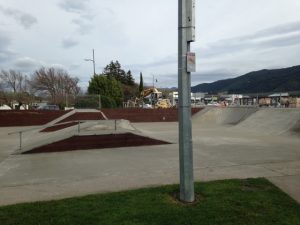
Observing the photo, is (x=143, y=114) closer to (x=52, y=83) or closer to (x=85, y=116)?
(x=85, y=116)

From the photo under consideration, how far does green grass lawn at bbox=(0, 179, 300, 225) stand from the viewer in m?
5.54

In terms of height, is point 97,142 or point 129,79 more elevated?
point 129,79

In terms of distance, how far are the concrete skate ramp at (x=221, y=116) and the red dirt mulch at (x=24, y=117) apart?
15.4m

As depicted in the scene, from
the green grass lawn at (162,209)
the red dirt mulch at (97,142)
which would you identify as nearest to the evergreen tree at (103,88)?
the red dirt mulch at (97,142)

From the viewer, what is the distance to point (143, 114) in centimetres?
4078

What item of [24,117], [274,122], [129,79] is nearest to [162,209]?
[274,122]

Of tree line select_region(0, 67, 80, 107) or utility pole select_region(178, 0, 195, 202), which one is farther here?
tree line select_region(0, 67, 80, 107)

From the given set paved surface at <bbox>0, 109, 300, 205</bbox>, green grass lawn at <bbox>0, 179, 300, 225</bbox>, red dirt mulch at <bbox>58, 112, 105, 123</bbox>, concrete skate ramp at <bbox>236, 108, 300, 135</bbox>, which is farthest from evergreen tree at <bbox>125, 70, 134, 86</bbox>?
green grass lawn at <bbox>0, 179, 300, 225</bbox>

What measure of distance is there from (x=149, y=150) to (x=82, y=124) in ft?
15.7

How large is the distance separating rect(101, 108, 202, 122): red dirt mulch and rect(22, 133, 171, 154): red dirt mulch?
Result: 22397 mm

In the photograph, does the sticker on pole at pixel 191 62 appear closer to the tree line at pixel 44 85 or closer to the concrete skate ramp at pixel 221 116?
the concrete skate ramp at pixel 221 116

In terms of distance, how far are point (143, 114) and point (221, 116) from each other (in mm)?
8535

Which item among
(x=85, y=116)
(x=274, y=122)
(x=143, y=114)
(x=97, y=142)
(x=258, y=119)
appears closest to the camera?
(x=97, y=142)

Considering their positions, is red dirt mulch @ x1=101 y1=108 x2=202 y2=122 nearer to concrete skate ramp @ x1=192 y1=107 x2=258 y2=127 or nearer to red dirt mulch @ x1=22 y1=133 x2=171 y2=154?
concrete skate ramp @ x1=192 y1=107 x2=258 y2=127
